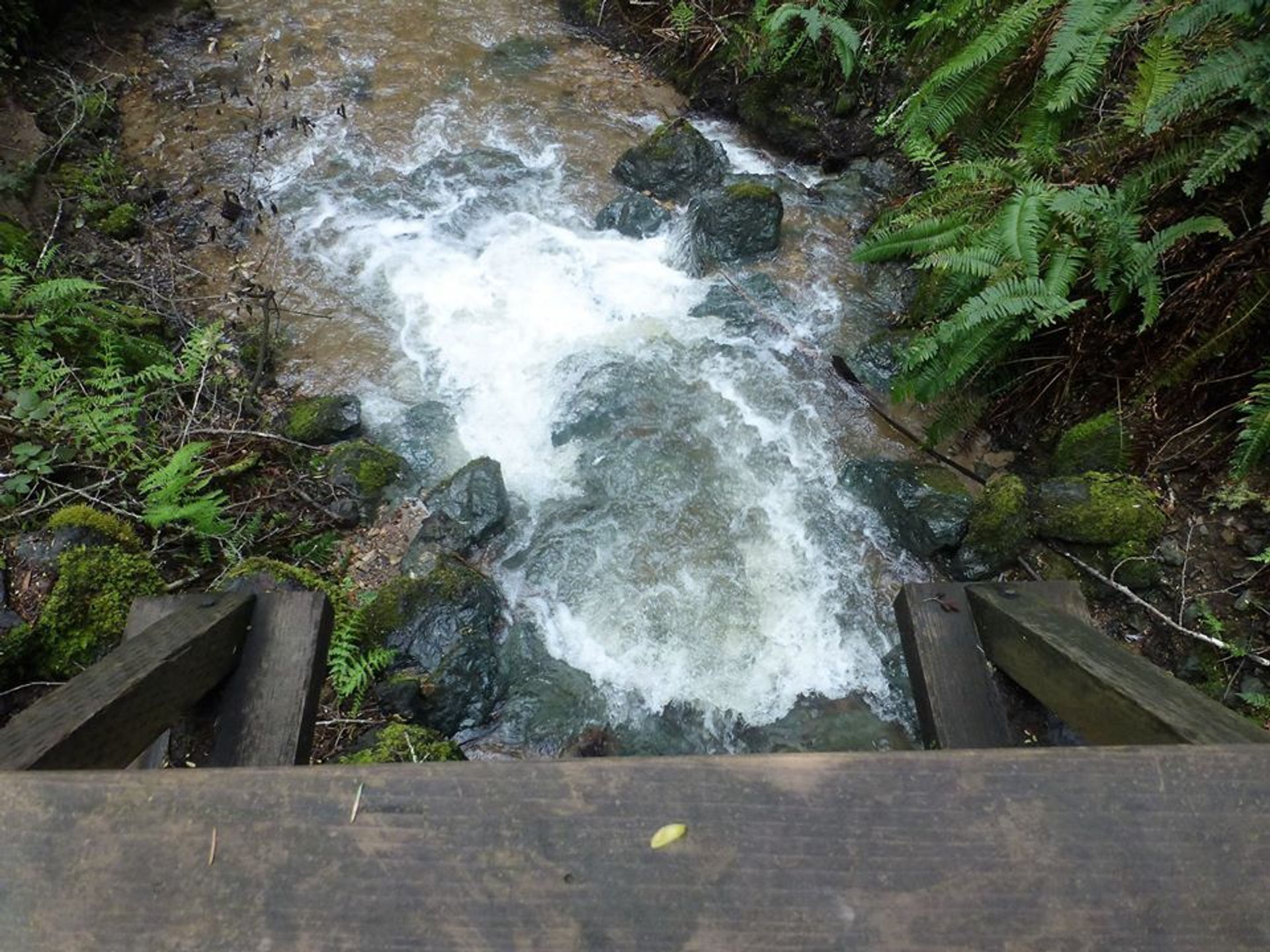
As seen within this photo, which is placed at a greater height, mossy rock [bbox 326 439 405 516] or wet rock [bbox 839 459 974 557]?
wet rock [bbox 839 459 974 557]

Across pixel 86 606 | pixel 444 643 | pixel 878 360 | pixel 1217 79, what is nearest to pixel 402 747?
pixel 444 643

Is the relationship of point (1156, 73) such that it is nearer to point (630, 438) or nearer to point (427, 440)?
point (630, 438)

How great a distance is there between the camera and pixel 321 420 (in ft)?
15.1

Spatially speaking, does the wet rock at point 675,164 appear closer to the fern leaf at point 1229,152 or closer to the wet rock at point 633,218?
the wet rock at point 633,218

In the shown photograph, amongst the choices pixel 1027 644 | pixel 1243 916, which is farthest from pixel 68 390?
pixel 1243 916

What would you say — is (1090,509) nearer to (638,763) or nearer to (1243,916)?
(1243,916)

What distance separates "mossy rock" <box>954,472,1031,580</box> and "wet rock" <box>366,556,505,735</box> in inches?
108

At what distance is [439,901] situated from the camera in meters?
0.86

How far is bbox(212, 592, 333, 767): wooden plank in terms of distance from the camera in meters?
1.47

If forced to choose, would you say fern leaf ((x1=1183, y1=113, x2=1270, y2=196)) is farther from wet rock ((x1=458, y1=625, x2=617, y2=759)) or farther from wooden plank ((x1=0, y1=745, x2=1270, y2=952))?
wet rock ((x1=458, y1=625, x2=617, y2=759))

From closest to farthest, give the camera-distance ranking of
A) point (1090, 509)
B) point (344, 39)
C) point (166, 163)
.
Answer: point (1090, 509) < point (166, 163) < point (344, 39)

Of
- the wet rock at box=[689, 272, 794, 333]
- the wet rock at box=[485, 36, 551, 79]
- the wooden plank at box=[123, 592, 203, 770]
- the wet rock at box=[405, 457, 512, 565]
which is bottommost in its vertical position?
the wet rock at box=[405, 457, 512, 565]

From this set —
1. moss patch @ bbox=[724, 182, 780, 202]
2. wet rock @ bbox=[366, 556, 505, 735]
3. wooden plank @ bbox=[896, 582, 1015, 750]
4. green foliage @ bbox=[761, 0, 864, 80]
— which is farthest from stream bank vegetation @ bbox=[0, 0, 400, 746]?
green foliage @ bbox=[761, 0, 864, 80]

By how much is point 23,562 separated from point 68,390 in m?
1.07
